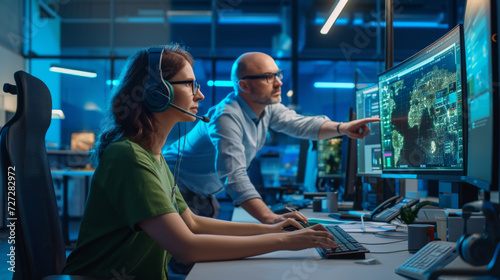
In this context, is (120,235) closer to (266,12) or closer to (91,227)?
(91,227)

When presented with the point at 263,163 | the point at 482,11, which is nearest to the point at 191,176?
the point at 482,11

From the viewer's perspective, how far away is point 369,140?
2.07m

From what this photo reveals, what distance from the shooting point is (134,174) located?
0.94 meters

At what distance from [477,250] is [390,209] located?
1069mm

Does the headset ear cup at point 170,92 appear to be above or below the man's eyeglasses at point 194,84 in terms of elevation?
below

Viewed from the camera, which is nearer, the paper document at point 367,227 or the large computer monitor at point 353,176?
the paper document at point 367,227

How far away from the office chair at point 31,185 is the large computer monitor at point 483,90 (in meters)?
0.85

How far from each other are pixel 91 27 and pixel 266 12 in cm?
331

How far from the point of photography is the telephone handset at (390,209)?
5.20ft

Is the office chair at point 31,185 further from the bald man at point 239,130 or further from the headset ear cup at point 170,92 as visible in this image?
the bald man at point 239,130

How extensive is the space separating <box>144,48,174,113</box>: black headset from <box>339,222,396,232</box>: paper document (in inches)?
32.4

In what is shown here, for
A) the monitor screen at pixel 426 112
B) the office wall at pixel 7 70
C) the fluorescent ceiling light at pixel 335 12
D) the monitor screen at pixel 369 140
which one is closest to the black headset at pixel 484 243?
the monitor screen at pixel 426 112

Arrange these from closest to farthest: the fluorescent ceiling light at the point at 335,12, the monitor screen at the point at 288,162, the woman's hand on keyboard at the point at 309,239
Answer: the woman's hand on keyboard at the point at 309,239 < the fluorescent ceiling light at the point at 335,12 < the monitor screen at the point at 288,162

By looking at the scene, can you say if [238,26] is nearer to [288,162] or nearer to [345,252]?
[288,162]
